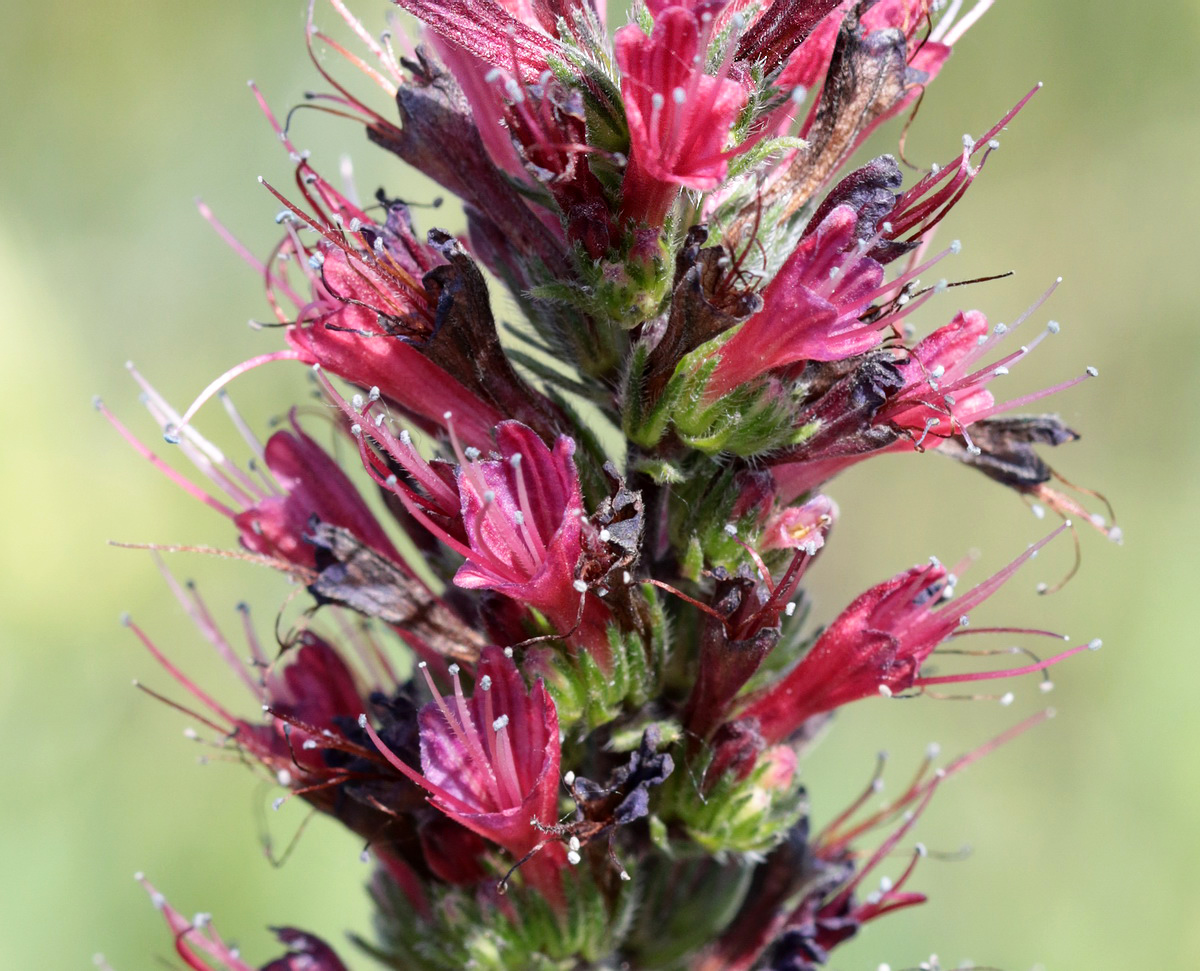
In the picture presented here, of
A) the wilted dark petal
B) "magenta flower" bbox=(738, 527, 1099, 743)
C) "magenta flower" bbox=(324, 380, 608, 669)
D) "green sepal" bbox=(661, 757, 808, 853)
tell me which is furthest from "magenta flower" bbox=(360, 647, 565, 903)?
the wilted dark petal

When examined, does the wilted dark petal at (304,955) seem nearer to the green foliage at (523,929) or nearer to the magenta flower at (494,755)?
the green foliage at (523,929)

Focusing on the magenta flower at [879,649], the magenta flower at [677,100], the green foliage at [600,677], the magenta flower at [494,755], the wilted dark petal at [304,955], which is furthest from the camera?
the wilted dark petal at [304,955]

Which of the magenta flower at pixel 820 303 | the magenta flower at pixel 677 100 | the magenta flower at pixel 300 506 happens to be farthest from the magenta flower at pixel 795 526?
the magenta flower at pixel 300 506

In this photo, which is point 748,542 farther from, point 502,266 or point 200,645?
point 200,645

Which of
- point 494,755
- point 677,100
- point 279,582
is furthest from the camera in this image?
point 279,582

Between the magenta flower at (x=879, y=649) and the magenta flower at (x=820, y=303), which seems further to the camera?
the magenta flower at (x=879, y=649)

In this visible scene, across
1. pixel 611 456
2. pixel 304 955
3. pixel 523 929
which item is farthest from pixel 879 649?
pixel 304 955

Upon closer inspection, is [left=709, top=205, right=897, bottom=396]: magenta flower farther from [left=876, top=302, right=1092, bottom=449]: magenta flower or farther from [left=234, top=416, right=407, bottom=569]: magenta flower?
[left=234, top=416, right=407, bottom=569]: magenta flower

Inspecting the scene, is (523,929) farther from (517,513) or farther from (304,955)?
(517,513)
